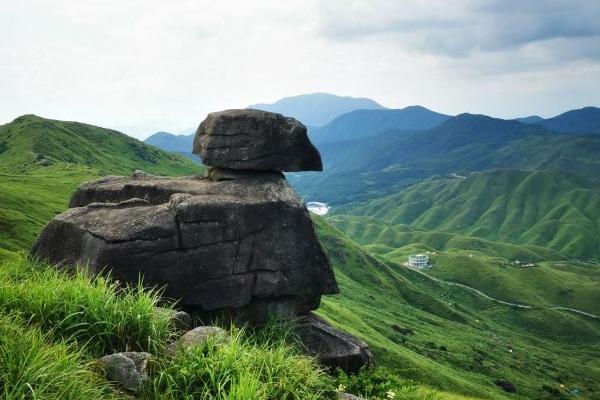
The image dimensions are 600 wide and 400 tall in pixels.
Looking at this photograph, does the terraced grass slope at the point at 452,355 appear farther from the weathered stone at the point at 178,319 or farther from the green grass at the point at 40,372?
the green grass at the point at 40,372

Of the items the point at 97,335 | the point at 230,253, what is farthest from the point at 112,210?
the point at 97,335

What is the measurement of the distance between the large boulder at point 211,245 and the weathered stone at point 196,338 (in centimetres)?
663

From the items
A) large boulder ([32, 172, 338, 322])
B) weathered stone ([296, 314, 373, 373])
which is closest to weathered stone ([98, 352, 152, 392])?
large boulder ([32, 172, 338, 322])

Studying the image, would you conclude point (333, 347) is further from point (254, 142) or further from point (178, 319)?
point (254, 142)

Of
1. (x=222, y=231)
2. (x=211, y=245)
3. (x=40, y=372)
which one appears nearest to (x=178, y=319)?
(x=211, y=245)

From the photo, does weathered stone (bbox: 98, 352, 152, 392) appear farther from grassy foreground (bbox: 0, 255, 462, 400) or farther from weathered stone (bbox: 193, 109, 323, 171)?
weathered stone (bbox: 193, 109, 323, 171)

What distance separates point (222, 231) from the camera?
2573 cm

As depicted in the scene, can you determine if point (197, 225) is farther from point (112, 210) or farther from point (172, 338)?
point (172, 338)

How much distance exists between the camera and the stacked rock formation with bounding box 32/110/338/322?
24.0 metres

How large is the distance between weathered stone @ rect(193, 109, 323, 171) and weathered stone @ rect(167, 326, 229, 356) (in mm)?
13848

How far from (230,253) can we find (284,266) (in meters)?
3.21

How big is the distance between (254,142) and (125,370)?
57.6 ft

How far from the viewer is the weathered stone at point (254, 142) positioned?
1155 inches

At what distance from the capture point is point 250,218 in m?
26.7
